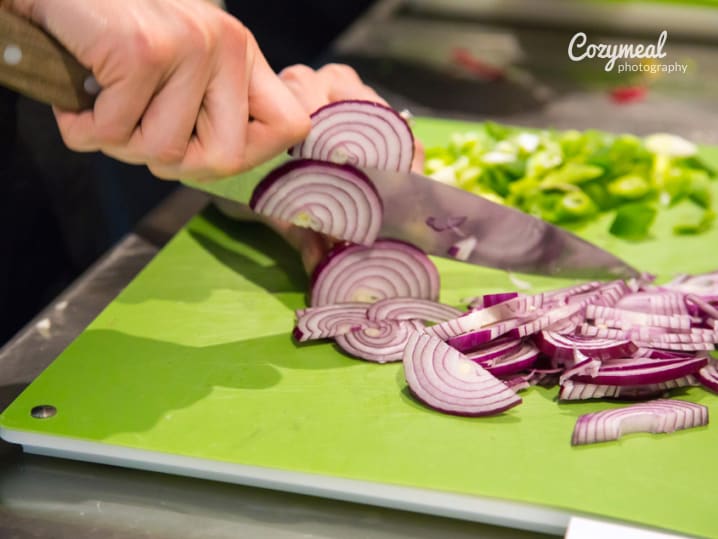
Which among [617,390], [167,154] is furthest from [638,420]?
[167,154]

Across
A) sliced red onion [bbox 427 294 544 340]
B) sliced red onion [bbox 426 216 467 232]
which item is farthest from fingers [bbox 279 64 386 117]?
sliced red onion [bbox 427 294 544 340]

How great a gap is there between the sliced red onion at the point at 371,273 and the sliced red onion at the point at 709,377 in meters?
0.49

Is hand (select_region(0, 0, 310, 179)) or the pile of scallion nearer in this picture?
hand (select_region(0, 0, 310, 179))

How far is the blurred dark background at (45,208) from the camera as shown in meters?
1.96

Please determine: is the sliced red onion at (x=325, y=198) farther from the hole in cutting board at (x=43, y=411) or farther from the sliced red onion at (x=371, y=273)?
the hole in cutting board at (x=43, y=411)

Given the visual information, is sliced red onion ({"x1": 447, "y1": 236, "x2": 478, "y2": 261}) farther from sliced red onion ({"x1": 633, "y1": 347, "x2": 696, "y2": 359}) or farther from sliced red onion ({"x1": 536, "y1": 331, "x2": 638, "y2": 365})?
sliced red onion ({"x1": 633, "y1": 347, "x2": 696, "y2": 359})

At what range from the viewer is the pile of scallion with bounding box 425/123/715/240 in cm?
201

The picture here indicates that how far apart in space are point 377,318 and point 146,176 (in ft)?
4.03

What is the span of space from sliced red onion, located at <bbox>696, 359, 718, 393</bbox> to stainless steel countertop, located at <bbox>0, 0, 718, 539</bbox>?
428 mm

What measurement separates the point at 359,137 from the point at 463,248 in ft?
1.01

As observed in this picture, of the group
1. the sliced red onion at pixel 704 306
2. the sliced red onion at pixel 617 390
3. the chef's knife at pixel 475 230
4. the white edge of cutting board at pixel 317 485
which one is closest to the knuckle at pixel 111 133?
the chef's knife at pixel 475 230

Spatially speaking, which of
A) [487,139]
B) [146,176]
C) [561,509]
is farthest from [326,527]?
[146,176]

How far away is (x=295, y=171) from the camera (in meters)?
1.61

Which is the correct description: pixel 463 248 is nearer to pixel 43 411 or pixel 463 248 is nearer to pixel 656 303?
pixel 656 303
